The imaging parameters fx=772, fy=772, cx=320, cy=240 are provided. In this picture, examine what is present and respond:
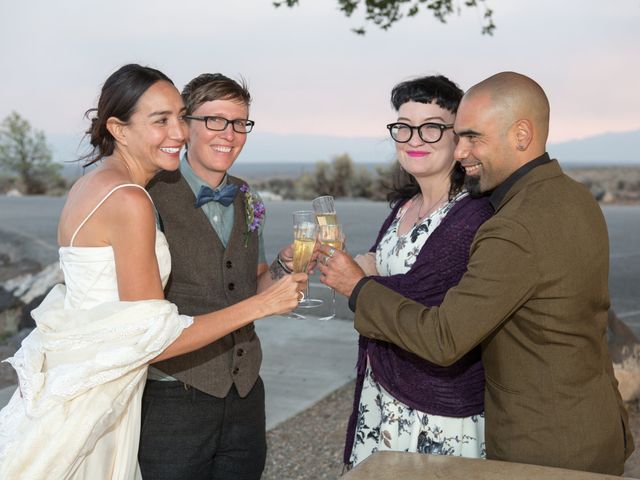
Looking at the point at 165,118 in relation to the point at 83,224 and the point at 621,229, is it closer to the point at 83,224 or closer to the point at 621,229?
the point at 83,224

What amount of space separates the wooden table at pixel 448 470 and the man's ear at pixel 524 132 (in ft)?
3.20

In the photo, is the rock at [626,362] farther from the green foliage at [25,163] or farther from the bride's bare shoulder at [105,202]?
the green foliage at [25,163]

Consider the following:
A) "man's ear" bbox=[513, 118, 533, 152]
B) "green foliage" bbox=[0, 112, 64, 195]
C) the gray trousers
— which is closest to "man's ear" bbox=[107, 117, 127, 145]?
the gray trousers

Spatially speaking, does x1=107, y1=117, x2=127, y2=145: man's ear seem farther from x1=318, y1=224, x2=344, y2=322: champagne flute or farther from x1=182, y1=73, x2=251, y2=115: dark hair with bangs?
x1=318, y1=224, x2=344, y2=322: champagne flute

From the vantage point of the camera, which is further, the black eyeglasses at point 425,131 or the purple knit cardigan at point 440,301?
the black eyeglasses at point 425,131

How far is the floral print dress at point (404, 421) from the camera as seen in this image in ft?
9.55

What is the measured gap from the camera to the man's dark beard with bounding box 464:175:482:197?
272 centimetres

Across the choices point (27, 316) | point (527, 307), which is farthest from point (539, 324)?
point (27, 316)

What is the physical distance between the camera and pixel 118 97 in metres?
2.79

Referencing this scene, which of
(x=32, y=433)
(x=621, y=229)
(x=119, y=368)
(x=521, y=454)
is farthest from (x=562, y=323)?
(x=621, y=229)

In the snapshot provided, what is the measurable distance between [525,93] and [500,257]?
58 centimetres

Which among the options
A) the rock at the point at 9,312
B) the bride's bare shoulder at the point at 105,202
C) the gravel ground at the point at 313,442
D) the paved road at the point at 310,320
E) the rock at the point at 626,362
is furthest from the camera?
the rock at the point at 9,312

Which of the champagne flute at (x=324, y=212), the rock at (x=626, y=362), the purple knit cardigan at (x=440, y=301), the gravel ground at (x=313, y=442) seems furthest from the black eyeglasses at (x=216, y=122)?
the rock at (x=626, y=362)

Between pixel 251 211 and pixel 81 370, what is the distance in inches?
41.1
